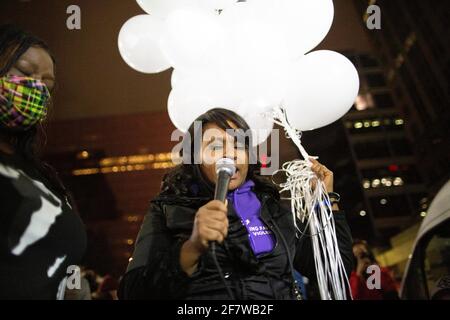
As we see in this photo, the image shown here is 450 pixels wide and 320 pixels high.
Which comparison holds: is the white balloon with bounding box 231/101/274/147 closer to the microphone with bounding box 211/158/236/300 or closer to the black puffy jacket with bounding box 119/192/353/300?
the black puffy jacket with bounding box 119/192/353/300

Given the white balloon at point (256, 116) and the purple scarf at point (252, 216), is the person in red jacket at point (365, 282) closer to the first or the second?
the white balloon at point (256, 116)

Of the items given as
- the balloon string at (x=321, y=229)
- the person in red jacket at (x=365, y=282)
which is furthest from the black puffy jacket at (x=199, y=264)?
the person in red jacket at (x=365, y=282)

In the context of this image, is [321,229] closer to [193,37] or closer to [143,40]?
[193,37]

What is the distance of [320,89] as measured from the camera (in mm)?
1916

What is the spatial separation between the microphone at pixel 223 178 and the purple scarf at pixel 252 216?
1.06 ft

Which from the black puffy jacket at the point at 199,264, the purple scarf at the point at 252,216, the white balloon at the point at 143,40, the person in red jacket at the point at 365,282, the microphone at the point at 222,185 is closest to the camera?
the microphone at the point at 222,185

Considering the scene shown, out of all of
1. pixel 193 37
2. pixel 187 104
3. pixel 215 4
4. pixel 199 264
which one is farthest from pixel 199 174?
pixel 215 4

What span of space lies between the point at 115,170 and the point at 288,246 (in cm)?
5555

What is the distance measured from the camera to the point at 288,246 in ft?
4.71

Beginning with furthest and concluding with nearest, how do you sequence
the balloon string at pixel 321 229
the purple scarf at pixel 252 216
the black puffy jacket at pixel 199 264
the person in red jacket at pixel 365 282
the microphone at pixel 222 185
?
1. the person in red jacket at pixel 365 282
2. the balloon string at pixel 321 229
3. the purple scarf at pixel 252 216
4. the black puffy jacket at pixel 199 264
5. the microphone at pixel 222 185

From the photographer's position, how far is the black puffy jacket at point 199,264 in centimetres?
121

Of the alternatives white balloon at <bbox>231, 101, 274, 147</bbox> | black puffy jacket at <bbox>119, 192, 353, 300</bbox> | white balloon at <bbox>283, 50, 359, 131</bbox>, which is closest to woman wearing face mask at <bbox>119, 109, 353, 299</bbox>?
black puffy jacket at <bbox>119, 192, 353, 300</bbox>

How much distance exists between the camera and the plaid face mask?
3.66 ft

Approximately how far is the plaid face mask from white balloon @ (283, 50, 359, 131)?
1.35m
